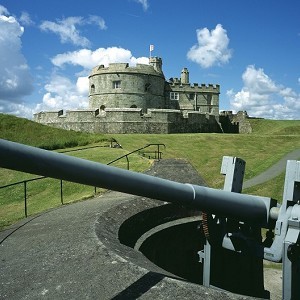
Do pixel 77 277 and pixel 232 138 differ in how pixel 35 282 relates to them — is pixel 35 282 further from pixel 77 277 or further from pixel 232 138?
pixel 232 138

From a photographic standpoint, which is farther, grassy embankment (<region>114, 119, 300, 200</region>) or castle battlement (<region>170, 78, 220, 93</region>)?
castle battlement (<region>170, 78, 220, 93</region>)

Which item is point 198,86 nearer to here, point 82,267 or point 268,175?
point 268,175

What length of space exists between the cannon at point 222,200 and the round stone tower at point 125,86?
41289 mm

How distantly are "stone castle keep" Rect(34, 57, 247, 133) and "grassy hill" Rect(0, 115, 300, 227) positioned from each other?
6702mm

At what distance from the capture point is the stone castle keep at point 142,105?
37906 millimetres

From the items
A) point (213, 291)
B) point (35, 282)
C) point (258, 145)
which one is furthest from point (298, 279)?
point (258, 145)

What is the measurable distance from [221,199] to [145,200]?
3.51m

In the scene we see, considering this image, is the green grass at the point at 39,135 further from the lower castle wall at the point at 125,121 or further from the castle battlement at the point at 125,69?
the castle battlement at the point at 125,69

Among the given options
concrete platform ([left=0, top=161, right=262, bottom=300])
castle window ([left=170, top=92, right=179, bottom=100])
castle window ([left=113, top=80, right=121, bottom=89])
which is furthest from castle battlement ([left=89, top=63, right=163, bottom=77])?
concrete platform ([left=0, top=161, right=262, bottom=300])

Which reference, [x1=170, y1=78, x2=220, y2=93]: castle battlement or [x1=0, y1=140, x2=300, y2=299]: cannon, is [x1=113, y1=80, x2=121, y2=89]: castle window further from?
[x1=0, y1=140, x2=300, y2=299]: cannon

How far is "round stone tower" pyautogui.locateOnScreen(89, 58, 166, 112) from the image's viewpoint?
4484cm

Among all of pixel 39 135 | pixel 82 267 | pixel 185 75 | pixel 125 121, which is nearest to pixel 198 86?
pixel 185 75

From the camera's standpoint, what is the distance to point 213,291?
3.45 meters

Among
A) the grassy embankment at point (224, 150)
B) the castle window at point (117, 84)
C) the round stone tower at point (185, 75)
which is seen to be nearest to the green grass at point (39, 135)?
the grassy embankment at point (224, 150)
